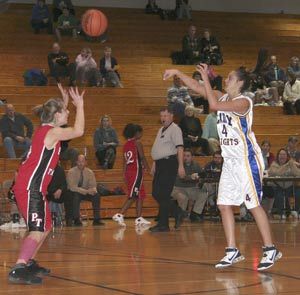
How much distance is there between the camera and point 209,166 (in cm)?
1773

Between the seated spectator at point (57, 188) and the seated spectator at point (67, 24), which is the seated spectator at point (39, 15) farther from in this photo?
the seated spectator at point (57, 188)

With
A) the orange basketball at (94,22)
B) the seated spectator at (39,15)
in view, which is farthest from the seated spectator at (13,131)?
the seated spectator at (39,15)

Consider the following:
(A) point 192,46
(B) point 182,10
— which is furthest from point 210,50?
(B) point 182,10

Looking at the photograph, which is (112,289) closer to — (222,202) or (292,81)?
(222,202)

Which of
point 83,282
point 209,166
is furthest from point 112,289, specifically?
point 209,166

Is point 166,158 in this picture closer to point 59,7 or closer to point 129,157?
point 129,157

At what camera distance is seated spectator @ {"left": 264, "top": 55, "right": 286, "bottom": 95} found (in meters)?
24.0

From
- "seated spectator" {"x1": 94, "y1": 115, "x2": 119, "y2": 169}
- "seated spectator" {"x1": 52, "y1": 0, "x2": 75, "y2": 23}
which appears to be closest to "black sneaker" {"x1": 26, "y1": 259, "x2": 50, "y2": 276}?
"seated spectator" {"x1": 94, "y1": 115, "x2": 119, "y2": 169}

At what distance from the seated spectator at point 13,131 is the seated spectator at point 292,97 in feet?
23.6

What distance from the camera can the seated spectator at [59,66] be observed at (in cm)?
2223

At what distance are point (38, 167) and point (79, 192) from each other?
8026mm

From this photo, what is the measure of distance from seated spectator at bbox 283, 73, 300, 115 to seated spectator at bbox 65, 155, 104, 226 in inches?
307

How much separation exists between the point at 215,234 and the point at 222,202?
459 centimetres

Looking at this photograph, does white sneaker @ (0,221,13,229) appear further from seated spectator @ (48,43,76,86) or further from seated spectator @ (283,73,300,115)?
seated spectator @ (283,73,300,115)
